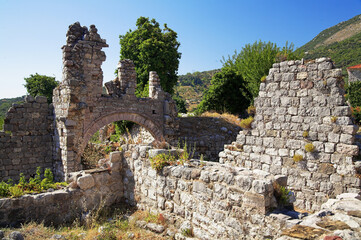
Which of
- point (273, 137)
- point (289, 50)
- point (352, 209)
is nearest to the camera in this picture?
point (352, 209)

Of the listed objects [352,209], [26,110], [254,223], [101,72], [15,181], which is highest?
[101,72]

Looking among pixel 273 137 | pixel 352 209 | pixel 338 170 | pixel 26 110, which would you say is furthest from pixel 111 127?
pixel 352 209

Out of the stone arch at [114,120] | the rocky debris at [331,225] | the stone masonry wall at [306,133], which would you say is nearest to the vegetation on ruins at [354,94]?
the stone arch at [114,120]

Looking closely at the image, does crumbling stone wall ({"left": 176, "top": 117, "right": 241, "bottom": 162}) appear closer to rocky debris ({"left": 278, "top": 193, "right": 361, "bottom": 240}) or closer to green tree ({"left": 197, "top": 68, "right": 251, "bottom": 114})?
green tree ({"left": 197, "top": 68, "right": 251, "bottom": 114})

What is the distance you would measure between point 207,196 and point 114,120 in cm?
893

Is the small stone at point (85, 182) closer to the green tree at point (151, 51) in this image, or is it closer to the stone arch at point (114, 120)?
the stone arch at point (114, 120)

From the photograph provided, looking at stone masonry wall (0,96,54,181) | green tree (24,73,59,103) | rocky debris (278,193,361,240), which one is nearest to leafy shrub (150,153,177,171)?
rocky debris (278,193,361,240)

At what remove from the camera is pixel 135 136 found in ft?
53.0

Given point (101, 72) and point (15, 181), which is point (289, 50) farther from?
point (15, 181)

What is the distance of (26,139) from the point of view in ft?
36.3

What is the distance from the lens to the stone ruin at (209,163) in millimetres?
4117

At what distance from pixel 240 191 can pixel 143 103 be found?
10.0 metres

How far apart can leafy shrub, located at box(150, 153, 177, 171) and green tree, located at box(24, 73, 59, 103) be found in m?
19.3

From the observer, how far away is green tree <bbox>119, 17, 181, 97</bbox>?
20250mm
